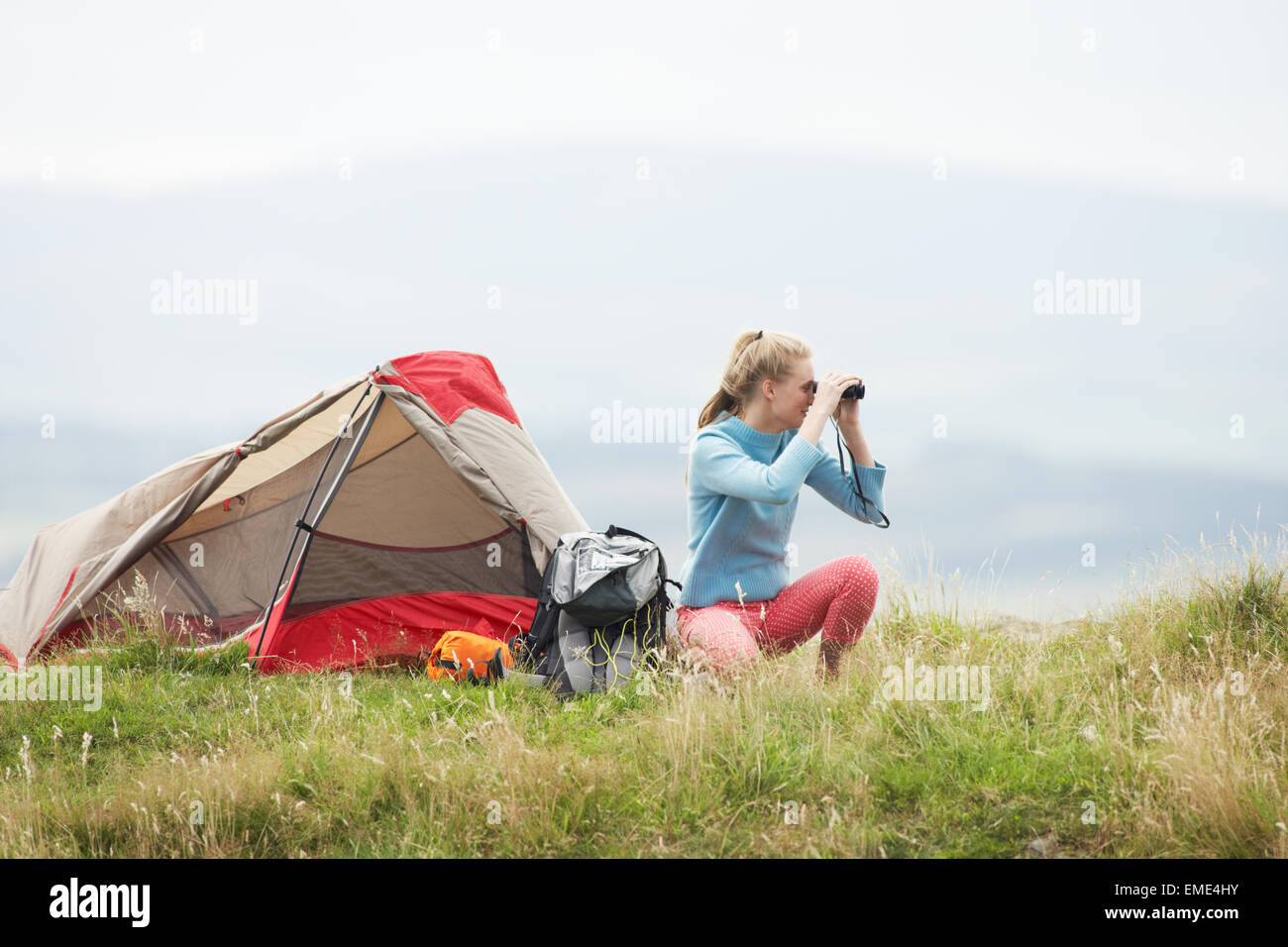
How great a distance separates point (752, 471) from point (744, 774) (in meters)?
1.36

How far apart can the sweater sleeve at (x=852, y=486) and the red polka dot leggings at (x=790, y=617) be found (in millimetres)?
419

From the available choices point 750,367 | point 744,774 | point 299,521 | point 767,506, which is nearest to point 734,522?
point 767,506

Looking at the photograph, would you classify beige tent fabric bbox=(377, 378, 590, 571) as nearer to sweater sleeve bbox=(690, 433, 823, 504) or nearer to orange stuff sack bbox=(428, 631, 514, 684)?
orange stuff sack bbox=(428, 631, 514, 684)

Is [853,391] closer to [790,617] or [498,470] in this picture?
[790,617]

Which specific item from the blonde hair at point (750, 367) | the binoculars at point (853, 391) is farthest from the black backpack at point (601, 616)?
the binoculars at point (853, 391)

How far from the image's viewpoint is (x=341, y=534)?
6258mm

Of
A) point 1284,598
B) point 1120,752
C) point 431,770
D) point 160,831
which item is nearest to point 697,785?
point 431,770

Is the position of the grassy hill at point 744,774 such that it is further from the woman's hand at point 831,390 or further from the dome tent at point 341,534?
the dome tent at point 341,534

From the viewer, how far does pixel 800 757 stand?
10.6ft

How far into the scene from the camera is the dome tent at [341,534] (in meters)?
6.03

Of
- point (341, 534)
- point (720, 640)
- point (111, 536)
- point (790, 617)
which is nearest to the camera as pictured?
point (720, 640)
